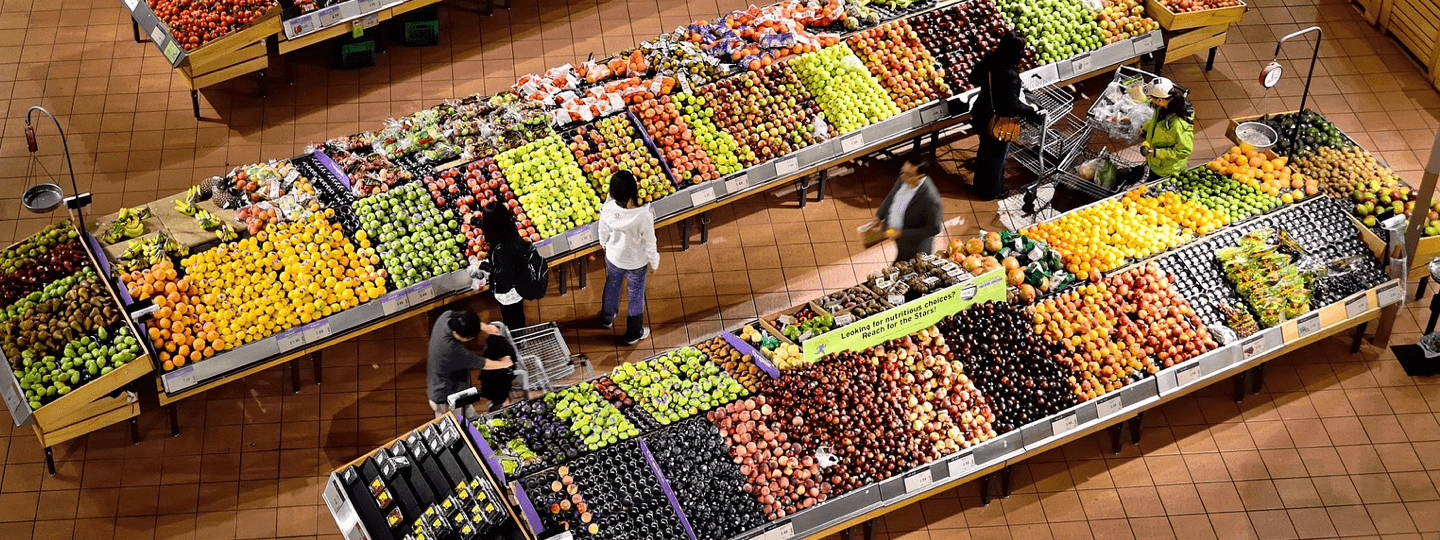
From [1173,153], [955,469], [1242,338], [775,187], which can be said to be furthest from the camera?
[775,187]

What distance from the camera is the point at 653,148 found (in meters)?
10.1

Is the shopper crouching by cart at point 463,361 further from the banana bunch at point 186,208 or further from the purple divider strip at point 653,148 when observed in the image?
the banana bunch at point 186,208

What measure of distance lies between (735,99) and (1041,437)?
3486 millimetres

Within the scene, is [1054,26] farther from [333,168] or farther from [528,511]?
[528,511]

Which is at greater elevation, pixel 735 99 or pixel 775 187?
pixel 735 99

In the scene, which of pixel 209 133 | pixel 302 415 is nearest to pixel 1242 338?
pixel 302 415

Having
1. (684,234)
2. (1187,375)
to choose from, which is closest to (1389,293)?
(1187,375)

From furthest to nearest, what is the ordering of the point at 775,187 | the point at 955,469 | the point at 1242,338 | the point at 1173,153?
the point at 775,187
the point at 1173,153
the point at 1242,338
the point at 955,469

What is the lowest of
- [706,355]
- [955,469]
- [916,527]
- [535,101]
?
[916,527]

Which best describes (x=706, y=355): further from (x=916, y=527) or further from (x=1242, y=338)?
(x=1242, y=338)

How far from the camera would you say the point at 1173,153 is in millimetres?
10180

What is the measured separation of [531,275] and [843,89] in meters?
3.05

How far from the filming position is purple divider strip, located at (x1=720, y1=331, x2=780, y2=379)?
27.2 ft

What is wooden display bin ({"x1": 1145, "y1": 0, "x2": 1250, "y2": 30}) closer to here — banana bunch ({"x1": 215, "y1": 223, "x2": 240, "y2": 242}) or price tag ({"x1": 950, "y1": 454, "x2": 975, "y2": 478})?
price tag ({"x1": 950, "y1": 454, "x2": 975, "y2": 478})
